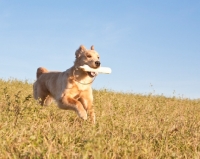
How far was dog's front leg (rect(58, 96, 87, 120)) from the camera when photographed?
741cm

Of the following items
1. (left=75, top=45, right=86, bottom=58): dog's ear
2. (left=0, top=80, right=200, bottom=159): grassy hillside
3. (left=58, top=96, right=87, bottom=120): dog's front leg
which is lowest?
(left=0, top=80, right=200, bottom=159): grassy hillside

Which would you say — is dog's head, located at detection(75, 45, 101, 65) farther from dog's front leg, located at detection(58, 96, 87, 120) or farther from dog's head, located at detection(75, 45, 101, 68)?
dog's front leg, located at detection(58, 96, 87, 120)

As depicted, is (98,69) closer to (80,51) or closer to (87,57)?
(87,57)

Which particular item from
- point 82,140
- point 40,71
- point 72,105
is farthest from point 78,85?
point 82,140

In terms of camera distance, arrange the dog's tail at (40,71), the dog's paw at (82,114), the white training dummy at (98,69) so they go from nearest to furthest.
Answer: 1. the dog's paw at (82,114)
2. the white training dummy at (98,69)
3. the dog's tail at (40,71)

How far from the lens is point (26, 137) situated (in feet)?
14.8

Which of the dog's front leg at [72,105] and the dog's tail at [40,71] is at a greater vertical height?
the dog's tail at [40,71]

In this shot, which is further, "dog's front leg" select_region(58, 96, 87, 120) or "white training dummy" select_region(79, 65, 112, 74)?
"white training dummy" select_region(79, 65, 112, 74)

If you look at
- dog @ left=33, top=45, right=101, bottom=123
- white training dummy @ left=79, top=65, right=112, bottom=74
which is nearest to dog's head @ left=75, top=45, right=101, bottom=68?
dog @ left=33, top=45, right=101, bottom=123

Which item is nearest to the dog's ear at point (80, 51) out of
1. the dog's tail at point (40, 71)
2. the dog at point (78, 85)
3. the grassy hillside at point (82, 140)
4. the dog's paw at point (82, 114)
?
the dog at point (78, 85)

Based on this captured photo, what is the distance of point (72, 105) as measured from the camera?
7.70 m

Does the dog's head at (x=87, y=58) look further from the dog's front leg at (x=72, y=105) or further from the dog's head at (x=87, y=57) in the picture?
the dog's front leg at (x=72, y=105)

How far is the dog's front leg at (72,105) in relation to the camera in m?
7.41

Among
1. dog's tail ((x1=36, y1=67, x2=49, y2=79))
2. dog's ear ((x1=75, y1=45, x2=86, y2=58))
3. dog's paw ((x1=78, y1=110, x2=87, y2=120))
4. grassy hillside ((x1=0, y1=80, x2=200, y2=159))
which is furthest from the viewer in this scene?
dog's tail ((x1=36, y1=67, x2=49, y2=79))
